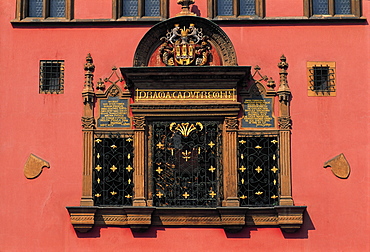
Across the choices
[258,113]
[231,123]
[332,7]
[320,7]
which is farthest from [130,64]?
[332,7]

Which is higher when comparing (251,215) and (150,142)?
(150,142)

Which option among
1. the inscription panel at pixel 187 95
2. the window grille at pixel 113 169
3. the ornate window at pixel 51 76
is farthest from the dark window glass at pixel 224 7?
the ornate window at pixel 51 76

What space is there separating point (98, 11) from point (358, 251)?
291 inches

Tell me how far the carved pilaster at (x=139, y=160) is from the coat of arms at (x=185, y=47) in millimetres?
1418

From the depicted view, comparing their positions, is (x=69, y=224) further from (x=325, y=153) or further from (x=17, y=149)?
(x=325, y=153)

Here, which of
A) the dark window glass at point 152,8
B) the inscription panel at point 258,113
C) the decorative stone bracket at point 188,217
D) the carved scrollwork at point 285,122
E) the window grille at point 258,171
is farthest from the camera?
the dark window glass at point 152,8

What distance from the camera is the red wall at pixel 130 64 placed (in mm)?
18281

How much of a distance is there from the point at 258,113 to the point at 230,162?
1202mm

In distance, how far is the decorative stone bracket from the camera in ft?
59.5

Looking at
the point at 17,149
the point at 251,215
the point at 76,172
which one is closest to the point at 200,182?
the point at 251,215

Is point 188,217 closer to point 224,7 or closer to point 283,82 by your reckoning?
point 283,82

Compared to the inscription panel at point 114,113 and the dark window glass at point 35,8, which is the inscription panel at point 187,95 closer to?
the inscription panel at point 114,113

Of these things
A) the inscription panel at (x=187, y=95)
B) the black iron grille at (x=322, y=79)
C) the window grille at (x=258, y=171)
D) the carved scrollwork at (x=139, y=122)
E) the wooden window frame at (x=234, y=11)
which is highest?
the wooden window frame at (x=234, y=11)

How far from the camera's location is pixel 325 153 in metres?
18.5
